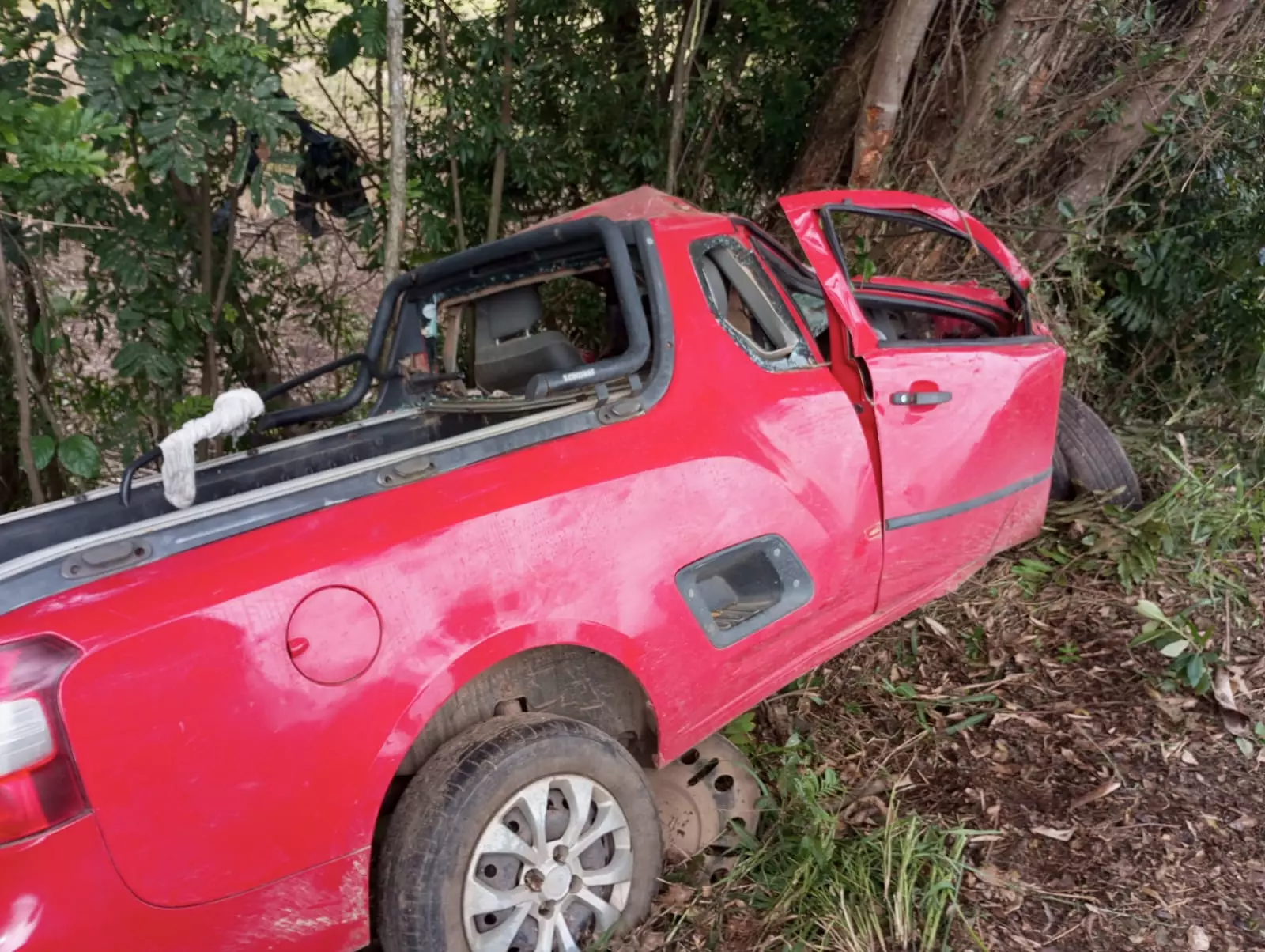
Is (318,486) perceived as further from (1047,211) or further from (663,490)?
(1047,211)

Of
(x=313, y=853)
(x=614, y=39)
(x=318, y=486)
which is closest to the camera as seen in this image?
(x=313, y=853)

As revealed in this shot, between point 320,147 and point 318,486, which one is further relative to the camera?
point 320,147

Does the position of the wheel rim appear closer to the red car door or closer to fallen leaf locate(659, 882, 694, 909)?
fallen leaf locate(659, 882, 694, 909)

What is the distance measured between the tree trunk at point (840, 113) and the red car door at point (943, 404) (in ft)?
5.69

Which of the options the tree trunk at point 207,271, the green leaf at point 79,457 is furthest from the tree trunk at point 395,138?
the green leaf at point 79,457

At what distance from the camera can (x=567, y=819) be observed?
199 cm

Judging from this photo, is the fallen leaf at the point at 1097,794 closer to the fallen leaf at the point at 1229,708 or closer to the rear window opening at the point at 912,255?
the fallen leaf at the point at 1229,708

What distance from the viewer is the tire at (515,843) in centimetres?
178

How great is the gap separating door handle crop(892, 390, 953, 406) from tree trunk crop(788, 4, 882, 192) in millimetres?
2682

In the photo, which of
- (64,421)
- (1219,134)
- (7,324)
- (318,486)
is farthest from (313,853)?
(1219,134)

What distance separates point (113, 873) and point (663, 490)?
1313mm

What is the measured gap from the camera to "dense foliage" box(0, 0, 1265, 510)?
3.45m

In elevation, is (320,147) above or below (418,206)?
above

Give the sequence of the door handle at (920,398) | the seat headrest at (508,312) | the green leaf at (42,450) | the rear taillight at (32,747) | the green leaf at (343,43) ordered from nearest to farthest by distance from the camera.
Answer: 1. the rear taillight at (32,747)
2. the door handle at (920,398)
3. the seat headrest at (508,312)
4. the green leaf at (42,450)
5. the green leaf at (343,43)
